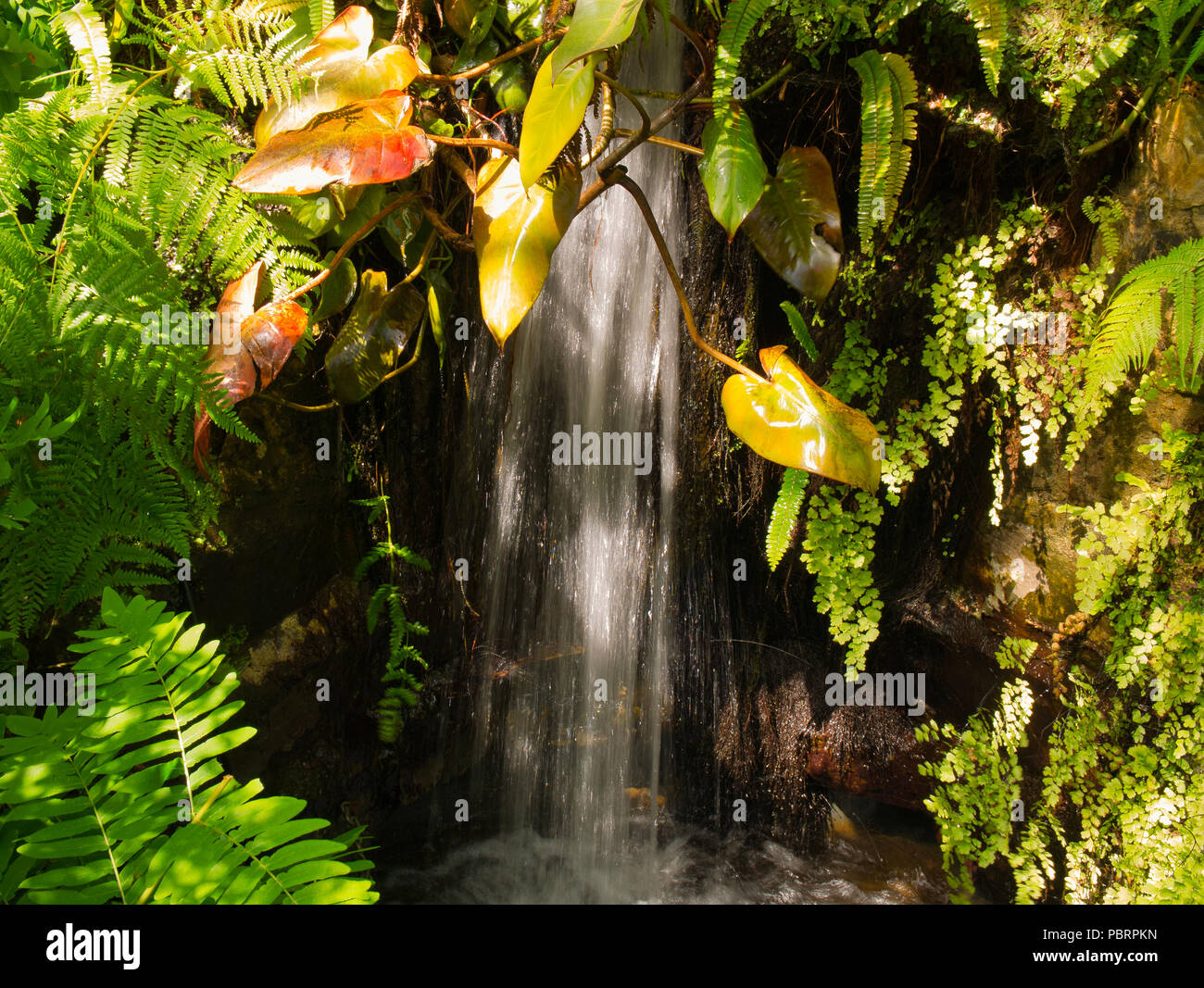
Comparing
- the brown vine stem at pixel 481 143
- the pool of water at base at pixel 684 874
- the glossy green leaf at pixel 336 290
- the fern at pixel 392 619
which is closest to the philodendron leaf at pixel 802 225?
the brown vine stem at pixel 481 143

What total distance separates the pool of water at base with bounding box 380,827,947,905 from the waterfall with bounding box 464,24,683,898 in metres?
0.08

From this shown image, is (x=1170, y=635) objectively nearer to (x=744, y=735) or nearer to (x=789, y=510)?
(x=789, y=510)

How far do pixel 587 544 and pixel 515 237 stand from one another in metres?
1.67

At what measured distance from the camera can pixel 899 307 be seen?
272cm

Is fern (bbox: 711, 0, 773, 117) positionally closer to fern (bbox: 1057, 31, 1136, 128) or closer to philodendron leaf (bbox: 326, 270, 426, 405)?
fern (bbox: 1057, 31, 1136, 128)

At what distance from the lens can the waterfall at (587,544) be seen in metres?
3.08

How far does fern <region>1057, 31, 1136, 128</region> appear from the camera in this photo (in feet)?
7.07

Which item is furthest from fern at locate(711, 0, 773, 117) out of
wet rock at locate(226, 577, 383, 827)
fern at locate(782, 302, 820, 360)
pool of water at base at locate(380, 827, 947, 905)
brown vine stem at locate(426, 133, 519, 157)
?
pool of water at base at locate(380, 827, 947, 905)

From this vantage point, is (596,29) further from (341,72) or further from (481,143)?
(341,72)

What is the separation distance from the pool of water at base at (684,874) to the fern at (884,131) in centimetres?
256

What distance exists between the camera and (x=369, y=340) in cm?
245

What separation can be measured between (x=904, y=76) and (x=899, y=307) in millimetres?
814

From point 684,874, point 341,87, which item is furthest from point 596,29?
point 684,874
